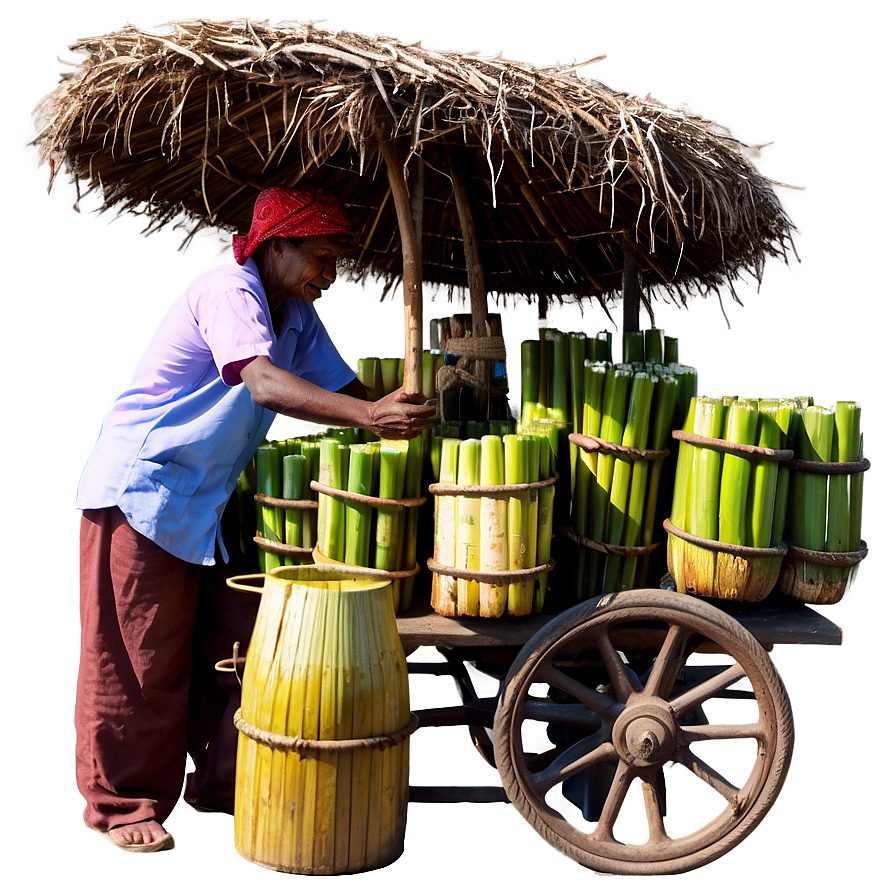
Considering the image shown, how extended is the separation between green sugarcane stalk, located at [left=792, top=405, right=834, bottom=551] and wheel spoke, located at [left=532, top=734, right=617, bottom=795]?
101 centimetres

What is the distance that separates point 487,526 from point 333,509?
537mm

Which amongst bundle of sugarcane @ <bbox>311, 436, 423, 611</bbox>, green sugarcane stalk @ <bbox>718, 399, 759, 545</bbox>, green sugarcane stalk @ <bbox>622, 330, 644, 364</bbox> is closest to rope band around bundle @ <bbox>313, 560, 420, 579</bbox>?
bundle of sugarcane @ <bbox>311, 436, 423, 611</bbox>

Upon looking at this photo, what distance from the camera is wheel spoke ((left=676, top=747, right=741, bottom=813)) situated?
3.20m

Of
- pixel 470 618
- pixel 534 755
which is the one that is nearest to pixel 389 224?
pixel 470 618

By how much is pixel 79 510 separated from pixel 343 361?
1223 mm

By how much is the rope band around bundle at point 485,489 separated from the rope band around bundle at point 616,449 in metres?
0.31

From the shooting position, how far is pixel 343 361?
402cm

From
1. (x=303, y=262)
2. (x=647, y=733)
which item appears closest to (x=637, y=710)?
(x=647, y=733)

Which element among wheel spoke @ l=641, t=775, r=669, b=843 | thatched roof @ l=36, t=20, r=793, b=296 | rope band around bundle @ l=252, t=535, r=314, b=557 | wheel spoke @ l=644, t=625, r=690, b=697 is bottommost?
wheel spoke @ l=641, t=775, r=669, b=843

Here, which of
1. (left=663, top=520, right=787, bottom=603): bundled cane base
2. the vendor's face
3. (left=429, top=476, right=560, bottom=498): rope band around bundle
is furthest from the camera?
the vendor's face

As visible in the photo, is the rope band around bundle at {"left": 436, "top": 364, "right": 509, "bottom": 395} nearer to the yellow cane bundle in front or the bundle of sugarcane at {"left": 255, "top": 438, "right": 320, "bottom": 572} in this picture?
the bundle of sugarcane at {"left": 255, "top": 438, "right": 320, "bottom": 572}

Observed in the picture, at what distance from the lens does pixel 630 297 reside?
4234mm

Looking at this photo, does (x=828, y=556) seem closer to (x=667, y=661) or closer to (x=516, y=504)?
(x=667, y=661)

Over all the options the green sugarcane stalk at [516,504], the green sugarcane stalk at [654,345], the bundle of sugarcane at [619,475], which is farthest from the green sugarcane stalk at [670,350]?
the green sugarcane stalk at [516,504]
